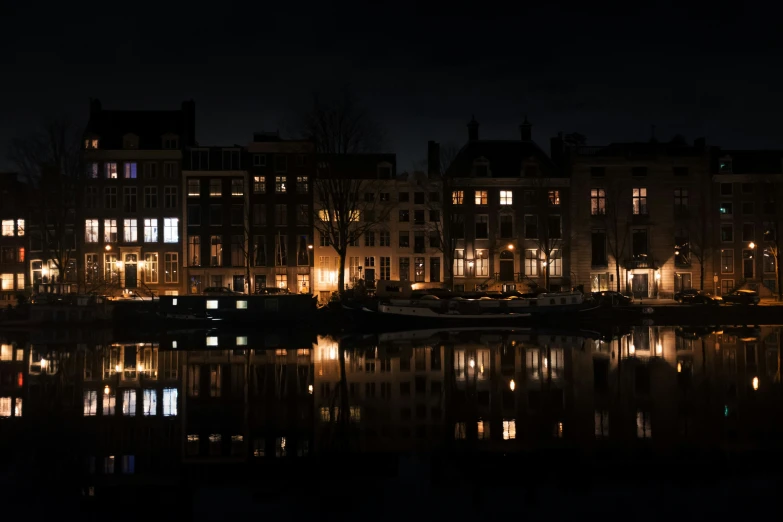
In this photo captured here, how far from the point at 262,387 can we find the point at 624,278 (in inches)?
1868

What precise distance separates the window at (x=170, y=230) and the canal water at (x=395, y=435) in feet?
107

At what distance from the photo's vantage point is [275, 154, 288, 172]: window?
216ft

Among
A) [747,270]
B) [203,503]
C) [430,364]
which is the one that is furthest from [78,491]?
[747,270]

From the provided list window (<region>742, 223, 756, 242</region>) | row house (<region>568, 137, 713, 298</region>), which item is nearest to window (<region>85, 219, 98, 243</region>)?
row house (<region>568, 137, 713, 298</region>)

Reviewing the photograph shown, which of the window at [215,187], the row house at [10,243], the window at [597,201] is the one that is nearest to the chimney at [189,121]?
the window at [215,187]

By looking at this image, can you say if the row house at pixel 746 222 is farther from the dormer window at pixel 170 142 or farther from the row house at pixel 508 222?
the dormer window at pixel 170 142

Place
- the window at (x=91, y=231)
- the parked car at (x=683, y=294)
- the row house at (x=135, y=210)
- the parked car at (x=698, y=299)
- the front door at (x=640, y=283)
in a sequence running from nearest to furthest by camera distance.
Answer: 1. the parked car at (x=698, y=299)
2. the parked car at (x=683, y=294)
3. the row house at (x=135, y=210)
4. the front door at (x=640, y=283)
5. the window at (x=91, y=231)

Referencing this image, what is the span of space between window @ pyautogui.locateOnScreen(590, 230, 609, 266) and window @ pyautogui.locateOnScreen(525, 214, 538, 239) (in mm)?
5077

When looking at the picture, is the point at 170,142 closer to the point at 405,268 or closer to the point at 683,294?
the point at 405,268

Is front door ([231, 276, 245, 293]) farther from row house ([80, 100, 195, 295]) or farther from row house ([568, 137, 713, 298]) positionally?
row house ([568, 137, 713, 298])

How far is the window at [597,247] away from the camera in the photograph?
6538cm

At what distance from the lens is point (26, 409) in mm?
22375

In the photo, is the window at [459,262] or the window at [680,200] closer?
the window at [459,262]

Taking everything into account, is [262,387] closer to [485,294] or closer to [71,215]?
[485,294]
